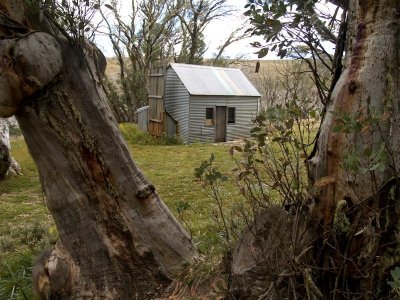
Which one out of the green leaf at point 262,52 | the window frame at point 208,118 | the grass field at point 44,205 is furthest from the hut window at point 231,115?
the green leaf at point 262,52

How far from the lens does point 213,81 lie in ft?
74.7

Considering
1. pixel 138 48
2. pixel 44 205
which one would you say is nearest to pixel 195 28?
pixel 138 48

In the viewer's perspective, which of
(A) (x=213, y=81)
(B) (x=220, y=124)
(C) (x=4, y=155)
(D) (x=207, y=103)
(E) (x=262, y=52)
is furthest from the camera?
(A) (x=213, y=81)

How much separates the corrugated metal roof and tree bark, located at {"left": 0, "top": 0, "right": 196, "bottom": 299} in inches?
698

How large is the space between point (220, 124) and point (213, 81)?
244cm

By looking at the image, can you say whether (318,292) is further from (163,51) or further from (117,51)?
(163,51)

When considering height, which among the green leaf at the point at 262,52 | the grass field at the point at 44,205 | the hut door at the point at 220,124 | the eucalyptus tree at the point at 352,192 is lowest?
the grass field at the point at 44,205

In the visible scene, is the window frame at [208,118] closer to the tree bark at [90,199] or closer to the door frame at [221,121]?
the door frame at [221,121]

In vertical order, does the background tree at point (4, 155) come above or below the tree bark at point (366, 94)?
below

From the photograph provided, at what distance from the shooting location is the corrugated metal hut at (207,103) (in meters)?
21.4

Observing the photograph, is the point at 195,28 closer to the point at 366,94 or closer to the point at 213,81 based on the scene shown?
the point at 213,81

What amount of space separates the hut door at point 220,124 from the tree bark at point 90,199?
18.9 meters

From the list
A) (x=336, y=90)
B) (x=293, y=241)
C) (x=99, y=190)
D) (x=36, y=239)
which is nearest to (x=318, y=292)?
(x=293, y=241)

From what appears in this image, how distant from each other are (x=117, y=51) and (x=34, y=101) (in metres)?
28.7
